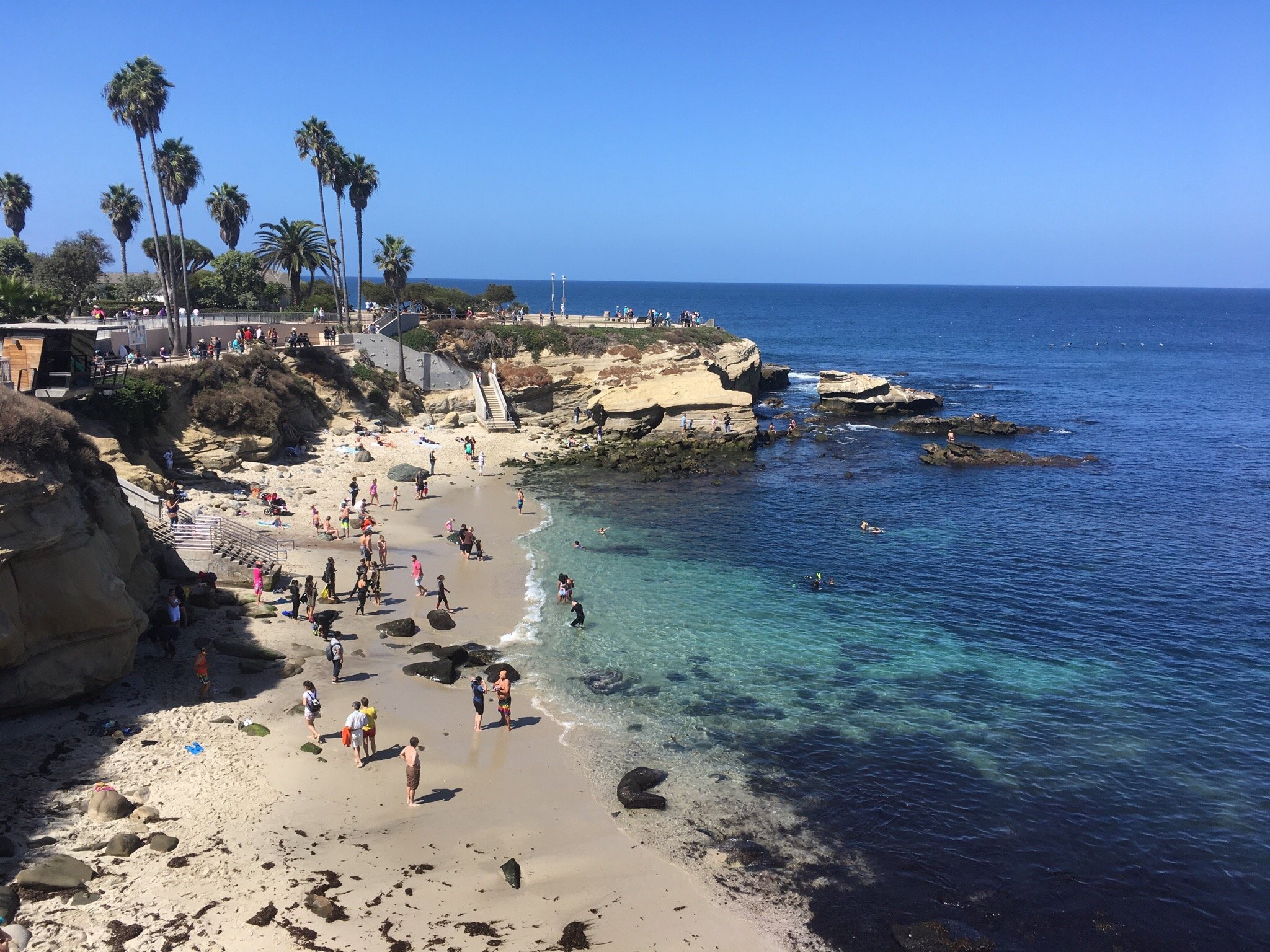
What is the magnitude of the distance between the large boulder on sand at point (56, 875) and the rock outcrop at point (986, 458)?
4558 centimetres

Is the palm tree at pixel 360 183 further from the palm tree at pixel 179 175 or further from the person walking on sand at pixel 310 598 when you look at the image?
the person walking on sand at pixel 310 598

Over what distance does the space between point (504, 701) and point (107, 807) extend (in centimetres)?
790

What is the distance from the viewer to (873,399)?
211 ft

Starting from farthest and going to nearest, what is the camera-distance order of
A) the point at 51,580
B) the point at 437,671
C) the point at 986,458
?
the point at 986,458 → the point at 437,671 → the point at 51,580

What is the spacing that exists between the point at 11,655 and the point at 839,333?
14328cm

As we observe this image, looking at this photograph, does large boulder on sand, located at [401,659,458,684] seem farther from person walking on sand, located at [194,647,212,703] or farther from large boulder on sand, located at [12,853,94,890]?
large boulder on sand, located at [12,853,94,890]

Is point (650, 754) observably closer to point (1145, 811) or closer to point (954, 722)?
point (954, 722)

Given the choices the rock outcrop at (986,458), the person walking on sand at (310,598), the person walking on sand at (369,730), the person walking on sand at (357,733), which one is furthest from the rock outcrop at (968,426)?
the person walking on sand at (357,733)

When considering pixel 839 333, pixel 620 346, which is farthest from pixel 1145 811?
pixel 839 333

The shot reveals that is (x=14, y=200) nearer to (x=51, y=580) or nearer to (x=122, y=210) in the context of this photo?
(x=122, y=210)

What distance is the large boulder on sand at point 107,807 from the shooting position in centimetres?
1434

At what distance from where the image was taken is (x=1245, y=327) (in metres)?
169

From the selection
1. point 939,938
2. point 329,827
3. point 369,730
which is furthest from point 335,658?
point 939,938

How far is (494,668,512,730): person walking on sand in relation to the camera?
62.7 feet
